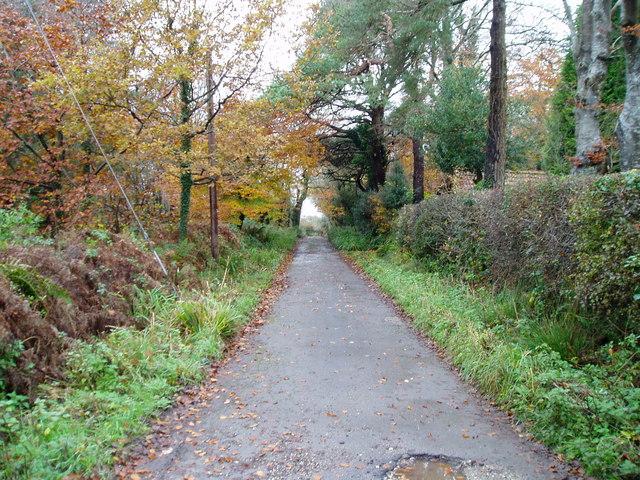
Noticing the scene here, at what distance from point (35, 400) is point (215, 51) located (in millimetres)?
9519

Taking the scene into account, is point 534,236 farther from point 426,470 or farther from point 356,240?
point 356,240

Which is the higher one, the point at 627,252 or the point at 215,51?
the point at 215,51

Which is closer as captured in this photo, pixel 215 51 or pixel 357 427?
pixel 357 427

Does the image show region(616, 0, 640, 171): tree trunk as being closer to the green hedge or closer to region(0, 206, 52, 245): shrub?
the green hedge

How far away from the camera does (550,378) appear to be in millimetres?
4551

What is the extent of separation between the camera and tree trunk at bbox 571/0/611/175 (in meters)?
11.3

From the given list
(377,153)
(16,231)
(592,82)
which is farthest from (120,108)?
(377,153)

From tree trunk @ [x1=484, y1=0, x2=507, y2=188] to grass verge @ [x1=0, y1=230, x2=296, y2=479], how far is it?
7.25 meters

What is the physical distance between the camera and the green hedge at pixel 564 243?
4430 millimetres

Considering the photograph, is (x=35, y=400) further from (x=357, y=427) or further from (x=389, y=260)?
(x=389, y=260)

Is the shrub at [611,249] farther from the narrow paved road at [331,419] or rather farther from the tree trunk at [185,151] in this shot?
the tree trunk at [185,151]

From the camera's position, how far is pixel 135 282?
7902mm

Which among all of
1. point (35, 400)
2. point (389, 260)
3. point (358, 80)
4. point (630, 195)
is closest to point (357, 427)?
point (35, 400)

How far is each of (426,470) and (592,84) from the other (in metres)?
11.7
